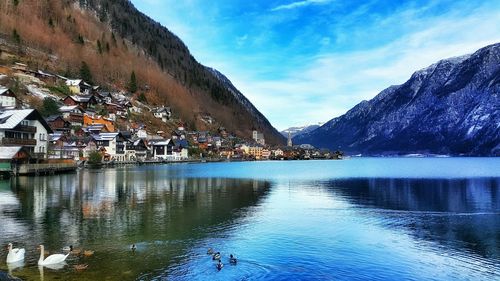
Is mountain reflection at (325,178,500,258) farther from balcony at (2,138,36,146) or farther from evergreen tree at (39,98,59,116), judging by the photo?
evergreen tree at (39,98,59,116)

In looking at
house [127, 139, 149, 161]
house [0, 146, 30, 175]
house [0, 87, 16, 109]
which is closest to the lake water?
house [0, 146, 30, 175]

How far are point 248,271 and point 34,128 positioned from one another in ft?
274

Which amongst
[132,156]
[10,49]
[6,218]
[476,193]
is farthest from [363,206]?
[10,49]

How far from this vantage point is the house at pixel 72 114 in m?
156

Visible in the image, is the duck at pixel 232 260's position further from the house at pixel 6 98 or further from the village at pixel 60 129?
the house at pixel 6 98

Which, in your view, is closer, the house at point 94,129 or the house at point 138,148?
the house at point 94,129

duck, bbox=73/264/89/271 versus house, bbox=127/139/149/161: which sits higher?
house, bbox=127/139/149/161

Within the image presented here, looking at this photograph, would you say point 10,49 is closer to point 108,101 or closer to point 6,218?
point 108,101

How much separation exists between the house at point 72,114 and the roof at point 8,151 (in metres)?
73.7

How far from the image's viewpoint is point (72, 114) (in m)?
157

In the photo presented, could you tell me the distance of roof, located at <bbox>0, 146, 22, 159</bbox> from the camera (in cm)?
8196

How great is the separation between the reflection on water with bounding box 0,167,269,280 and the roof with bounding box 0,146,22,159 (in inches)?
902

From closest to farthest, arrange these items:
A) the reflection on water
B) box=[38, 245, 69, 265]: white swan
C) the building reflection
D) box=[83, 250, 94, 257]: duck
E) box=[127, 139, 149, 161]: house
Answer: box=[38, 245, 69, 265]: white swan, the reflection on water, box=[83, 250, 94, 257]: duck, the building reflection, box=[127, 139, 149, 161]: house

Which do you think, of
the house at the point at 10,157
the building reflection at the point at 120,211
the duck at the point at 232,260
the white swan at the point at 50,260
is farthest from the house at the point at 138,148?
the duck at the point at 232,260
